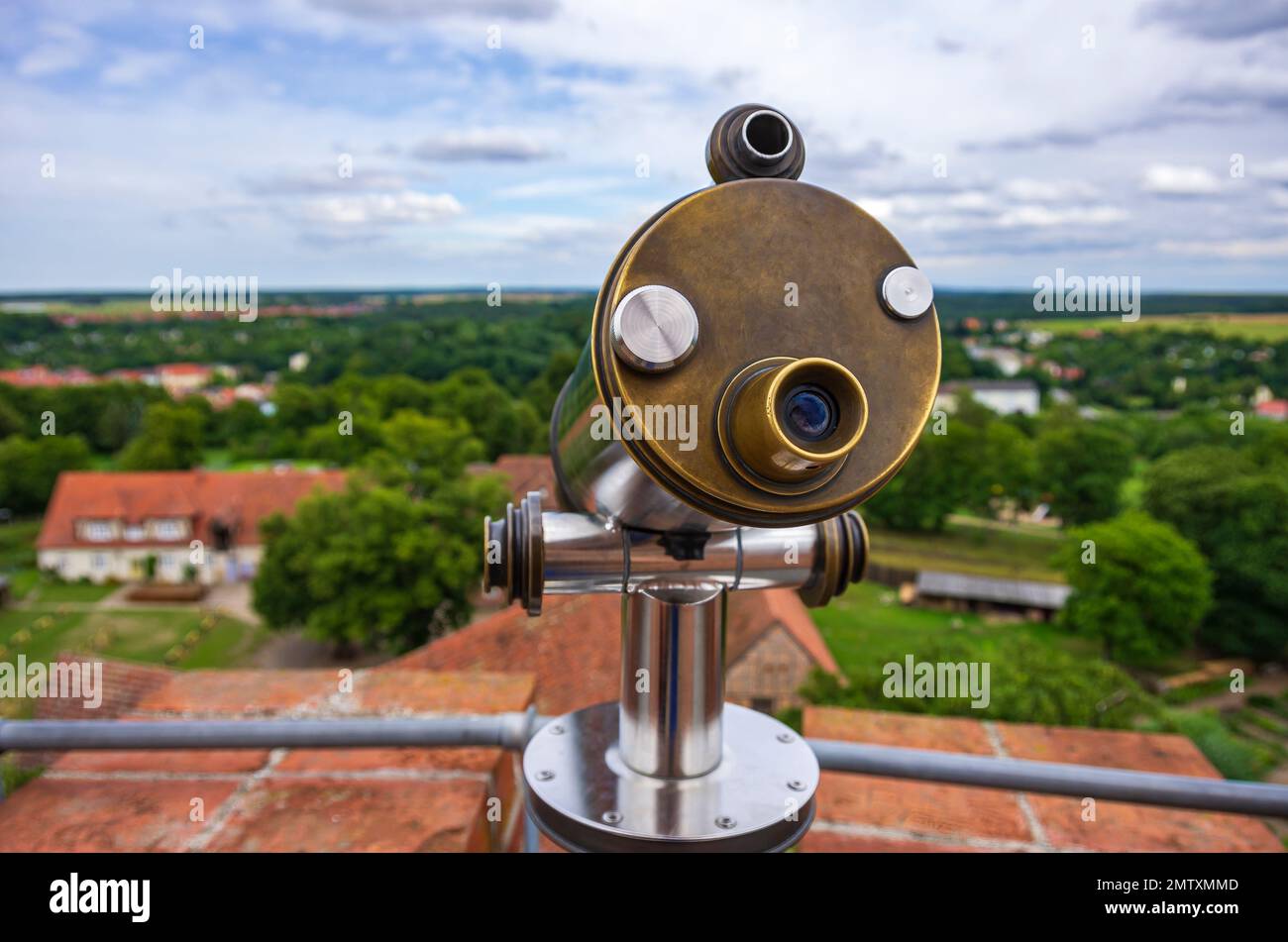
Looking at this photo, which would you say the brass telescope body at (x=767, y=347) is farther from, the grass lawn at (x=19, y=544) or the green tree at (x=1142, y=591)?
the grass lawn at (x=19, y=544)

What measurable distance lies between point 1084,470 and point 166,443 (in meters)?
56.2

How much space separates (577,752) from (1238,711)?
35.2m

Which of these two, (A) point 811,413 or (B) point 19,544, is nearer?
(A) point 811,413

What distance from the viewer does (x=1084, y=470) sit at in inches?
1848

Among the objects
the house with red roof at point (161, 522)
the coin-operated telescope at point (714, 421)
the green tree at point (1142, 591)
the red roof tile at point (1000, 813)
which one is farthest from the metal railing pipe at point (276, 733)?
the house with red roof at point (161, 522)

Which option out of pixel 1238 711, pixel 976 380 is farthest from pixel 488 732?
pixel 976 380

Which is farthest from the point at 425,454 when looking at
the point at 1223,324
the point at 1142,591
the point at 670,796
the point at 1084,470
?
the point at 1223,324

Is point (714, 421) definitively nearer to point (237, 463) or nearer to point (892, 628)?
point (892, 628)

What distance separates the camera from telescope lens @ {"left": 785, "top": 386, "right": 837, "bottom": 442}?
3.59ft

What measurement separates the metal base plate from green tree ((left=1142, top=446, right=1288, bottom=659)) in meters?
37.8

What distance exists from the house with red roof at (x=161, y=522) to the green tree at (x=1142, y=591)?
33.2m

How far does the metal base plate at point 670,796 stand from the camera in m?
1.53

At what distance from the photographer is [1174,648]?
32.6 meters

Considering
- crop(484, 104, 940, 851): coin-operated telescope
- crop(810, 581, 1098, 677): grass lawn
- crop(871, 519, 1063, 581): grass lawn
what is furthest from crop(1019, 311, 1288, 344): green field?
crop(484, 104, 940, 851): coin-operated telescope
